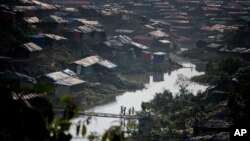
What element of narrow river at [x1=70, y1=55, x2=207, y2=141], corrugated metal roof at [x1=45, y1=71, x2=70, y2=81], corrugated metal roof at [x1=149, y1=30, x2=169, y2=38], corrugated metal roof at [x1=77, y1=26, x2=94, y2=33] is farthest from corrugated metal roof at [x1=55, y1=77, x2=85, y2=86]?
corrugated metal roof at [x1=149, y1=30, x2=169, y2=38]

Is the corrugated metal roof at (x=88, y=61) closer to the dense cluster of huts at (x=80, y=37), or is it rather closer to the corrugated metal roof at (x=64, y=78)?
the dense cluster of huts at (x=80, y=37)

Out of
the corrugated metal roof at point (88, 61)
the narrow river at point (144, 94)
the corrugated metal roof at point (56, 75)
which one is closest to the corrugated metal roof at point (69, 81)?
the corrugated metal roof at point (56, 75)

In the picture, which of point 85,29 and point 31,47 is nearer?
point 31,47

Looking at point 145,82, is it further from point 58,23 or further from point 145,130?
point 145,130

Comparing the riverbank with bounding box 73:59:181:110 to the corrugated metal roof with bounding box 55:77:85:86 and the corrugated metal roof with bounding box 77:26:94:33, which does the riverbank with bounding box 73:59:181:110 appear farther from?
the corrugated metal roof with bounding box 77:26:94:33

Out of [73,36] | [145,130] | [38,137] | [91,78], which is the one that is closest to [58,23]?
[73,36]

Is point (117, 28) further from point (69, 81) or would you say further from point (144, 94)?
point (69, 81)

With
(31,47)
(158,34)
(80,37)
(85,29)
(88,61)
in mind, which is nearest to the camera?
(31,47)

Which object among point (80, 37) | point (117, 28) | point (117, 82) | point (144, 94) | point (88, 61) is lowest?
point (144, 94)

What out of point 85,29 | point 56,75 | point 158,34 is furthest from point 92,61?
point 158,34

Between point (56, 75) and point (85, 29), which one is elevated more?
point (85, 29)
